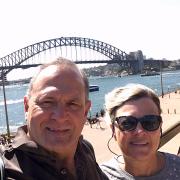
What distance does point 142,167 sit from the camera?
2688 mm

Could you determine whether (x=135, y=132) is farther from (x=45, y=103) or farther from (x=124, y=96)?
Answer: (x=45, y=103)

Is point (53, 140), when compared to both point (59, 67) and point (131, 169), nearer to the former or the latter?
point (59, 67)

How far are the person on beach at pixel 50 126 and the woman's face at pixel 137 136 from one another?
2.41ft

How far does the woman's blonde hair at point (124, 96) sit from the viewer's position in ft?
8.74

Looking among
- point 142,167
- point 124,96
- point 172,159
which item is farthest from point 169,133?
point 124,96

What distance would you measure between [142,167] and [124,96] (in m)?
0.46

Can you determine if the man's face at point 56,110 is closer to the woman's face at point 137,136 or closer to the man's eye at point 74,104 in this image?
the man's eye at point 74,104

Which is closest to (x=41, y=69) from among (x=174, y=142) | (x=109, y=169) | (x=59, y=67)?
(x=59, y=67)

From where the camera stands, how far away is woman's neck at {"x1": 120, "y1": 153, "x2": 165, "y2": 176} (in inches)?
105

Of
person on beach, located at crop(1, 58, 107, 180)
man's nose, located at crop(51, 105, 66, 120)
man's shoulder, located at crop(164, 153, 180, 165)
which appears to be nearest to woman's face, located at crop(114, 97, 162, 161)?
man's shoulder, located at crop(164, 153, 180, 165)

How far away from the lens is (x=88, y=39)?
142 meters

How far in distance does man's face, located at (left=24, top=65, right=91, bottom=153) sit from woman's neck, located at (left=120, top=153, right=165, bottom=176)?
2.96 feet

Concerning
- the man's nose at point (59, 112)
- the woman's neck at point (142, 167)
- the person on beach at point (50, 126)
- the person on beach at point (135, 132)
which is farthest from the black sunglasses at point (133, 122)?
the man's nose at point (59, 112)

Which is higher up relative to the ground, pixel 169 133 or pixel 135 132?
pixel 135 132
